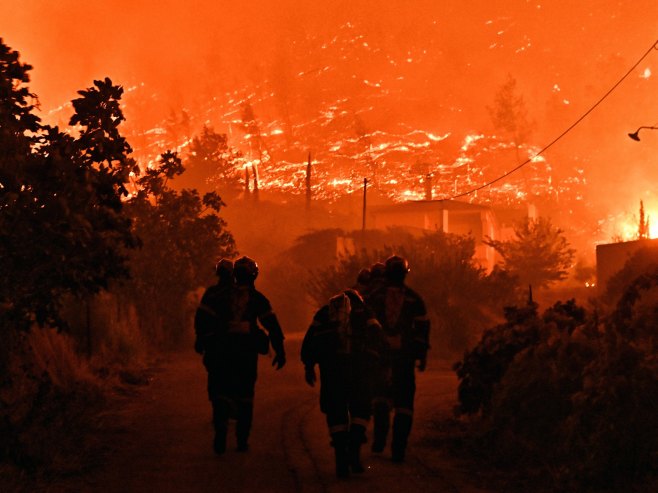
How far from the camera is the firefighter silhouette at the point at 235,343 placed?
10414 mm

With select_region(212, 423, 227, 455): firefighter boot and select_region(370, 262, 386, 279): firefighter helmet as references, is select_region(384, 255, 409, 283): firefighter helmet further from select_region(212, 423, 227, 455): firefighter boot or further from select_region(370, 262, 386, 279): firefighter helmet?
select_region(212, 423, 227, 455): firefighter boot

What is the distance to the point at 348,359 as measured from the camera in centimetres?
959

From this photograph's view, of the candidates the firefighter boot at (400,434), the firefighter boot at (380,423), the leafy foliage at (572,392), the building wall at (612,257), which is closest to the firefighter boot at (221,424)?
the firefighter boot at (380,423)

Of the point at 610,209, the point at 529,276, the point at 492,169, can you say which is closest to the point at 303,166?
the point at 492,169

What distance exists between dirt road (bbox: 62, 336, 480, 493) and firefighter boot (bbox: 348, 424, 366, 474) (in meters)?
0.12

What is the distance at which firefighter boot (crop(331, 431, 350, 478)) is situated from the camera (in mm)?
9156

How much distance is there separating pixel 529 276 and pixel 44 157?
61.4 m

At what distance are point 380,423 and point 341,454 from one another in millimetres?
1412

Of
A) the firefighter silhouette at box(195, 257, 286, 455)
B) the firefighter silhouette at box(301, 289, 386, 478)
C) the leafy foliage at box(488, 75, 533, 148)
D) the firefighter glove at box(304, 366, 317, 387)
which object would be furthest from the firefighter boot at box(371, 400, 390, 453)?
the leafy foliage at box(488, 75, 533, 148)

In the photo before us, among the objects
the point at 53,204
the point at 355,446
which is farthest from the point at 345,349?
the point at 53,204

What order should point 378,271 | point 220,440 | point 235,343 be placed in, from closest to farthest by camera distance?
1. point 220,440
2. point 235,343
3. point 378,271

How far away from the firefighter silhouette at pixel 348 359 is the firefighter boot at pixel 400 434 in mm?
640

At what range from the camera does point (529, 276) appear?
7062 cm

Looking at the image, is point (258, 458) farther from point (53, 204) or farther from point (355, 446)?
point (53, 204)
